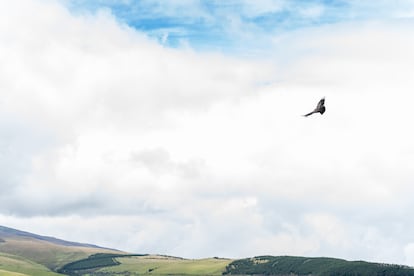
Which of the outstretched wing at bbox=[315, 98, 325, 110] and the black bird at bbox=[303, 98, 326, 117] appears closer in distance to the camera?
the black bird at bbox=[303, 98, 326, 117]

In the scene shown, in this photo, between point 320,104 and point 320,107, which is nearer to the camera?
point 320,107

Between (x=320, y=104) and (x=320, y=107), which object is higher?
(x=320, y=104)

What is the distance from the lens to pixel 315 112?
170ft

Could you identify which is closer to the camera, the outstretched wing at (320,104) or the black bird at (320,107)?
the black bird at (320,107)
